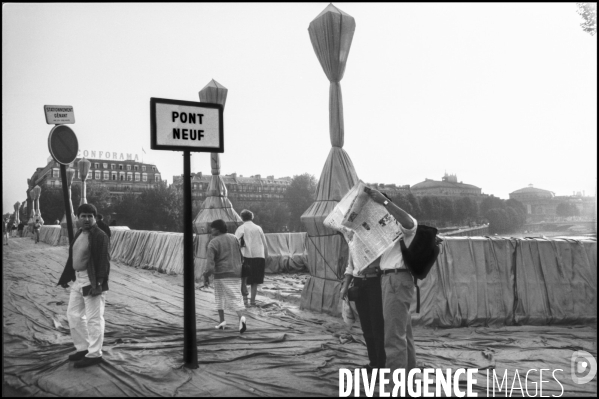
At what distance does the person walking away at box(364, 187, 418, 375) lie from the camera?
13.3 feet

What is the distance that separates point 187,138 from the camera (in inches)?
195

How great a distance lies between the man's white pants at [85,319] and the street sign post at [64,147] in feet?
2.83

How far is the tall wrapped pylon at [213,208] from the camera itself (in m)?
13.1

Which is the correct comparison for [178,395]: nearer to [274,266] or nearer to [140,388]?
[140,388]

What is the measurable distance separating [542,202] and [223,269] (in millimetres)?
9293

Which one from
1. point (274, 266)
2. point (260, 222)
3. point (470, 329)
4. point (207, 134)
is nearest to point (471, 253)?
point (470, 329)

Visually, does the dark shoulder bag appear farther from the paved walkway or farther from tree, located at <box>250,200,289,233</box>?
tree, located at <box>250,200,289,233</box>

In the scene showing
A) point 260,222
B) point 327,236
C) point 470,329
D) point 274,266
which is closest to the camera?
point 470,329

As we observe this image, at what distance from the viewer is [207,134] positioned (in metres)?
5.07

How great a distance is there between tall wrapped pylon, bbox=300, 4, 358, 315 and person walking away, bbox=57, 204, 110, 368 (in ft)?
12.5

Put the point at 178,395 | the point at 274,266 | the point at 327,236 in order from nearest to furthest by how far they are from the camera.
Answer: the point at 178,395 < the point at 327,236 < the point at 274,266

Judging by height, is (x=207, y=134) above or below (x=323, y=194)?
above

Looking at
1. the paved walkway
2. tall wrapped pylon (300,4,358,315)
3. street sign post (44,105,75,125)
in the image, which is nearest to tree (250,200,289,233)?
tall wrapped pylon (300,4,358,315)

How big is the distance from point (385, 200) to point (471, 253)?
12.5 ft
